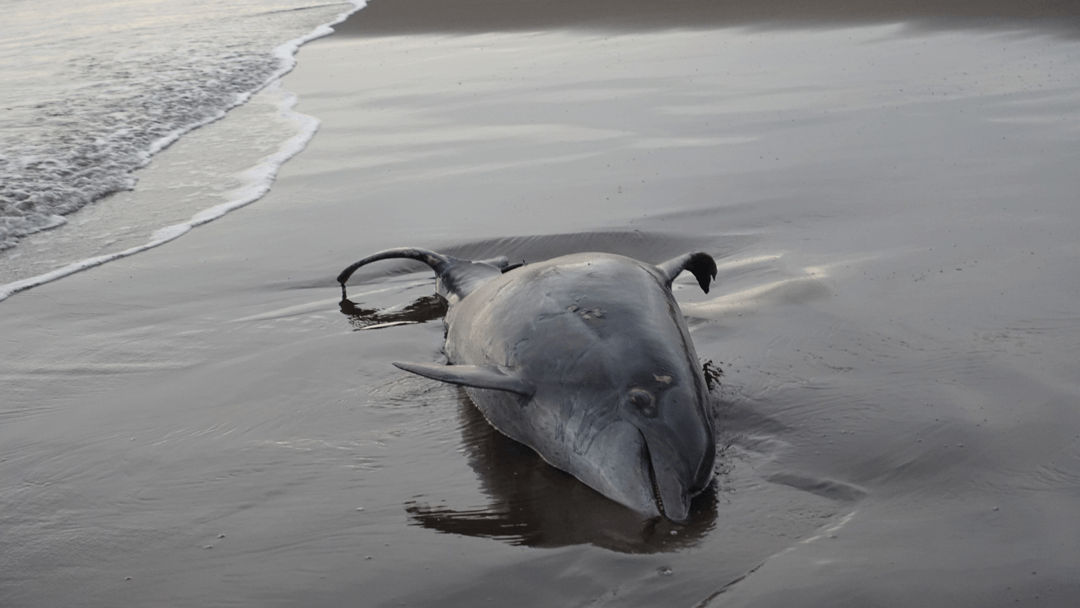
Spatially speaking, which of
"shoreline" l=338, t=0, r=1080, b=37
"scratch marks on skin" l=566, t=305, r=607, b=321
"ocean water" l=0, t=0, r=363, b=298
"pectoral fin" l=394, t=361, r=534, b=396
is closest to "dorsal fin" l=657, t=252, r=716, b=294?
"scratch marks on skin" l=566, t=305, r=607, b=321

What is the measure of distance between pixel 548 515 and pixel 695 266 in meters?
2.06

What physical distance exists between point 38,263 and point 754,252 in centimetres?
450

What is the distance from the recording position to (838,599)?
124 inches

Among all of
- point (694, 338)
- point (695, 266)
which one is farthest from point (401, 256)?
point (694, 338)

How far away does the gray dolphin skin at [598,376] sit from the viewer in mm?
3814

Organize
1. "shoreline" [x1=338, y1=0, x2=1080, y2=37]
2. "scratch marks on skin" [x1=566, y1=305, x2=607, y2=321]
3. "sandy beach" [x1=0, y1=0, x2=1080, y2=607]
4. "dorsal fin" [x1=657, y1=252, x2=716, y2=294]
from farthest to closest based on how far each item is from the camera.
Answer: "shoreline" [x1=338, y1=0, x2=1080, y2=37] → "dorsal fin" [x1=657, y1=252, x2=716, y2=294] → "scratch marks on skin" [x1=566, y1=305, x2=607, y2=321] → "sandy beach" [x1=0, y1=0, x2=1080, y2=607]

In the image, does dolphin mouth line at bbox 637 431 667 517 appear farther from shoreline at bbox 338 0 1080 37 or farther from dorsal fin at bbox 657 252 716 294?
shoreline at bbox 338 0 1080 37

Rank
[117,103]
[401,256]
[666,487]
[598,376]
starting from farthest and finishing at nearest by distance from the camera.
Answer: [117,103], [401,256], [598,376], [666,487]

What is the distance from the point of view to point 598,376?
13.3ft

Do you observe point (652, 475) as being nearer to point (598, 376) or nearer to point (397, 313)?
point (598, 376)

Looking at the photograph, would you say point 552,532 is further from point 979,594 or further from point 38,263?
point 38,263

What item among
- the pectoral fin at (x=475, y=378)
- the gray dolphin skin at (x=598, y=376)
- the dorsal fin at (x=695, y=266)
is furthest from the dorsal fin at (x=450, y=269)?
the pectoral fin at (x=475, y=378)

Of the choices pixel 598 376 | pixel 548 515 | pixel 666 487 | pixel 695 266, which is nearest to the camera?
pixel 666 487

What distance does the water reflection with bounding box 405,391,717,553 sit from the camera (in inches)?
143
